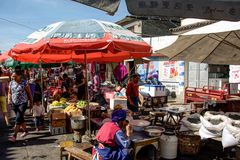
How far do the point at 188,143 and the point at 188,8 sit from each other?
4.55 m

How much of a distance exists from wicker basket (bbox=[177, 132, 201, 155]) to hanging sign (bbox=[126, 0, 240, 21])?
4285mm

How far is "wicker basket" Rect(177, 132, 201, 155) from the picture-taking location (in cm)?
694

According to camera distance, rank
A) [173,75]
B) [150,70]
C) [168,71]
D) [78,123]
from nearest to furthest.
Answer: [78,123] → [173,75] → [168,71] → [150,70]

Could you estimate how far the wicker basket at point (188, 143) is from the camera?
6.94 m

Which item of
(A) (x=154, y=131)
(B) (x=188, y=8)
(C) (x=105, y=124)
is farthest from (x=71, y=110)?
(B) (x=188, y=8)

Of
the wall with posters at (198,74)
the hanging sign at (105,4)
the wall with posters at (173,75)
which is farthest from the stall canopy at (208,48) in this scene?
the wall with posters at (173,75)

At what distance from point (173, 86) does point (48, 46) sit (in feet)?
51.8

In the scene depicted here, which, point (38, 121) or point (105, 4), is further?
point (38, 121)

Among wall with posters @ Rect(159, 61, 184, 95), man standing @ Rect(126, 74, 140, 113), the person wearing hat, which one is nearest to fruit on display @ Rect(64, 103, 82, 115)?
man standing @ Rect(126, 74, 140, 113)

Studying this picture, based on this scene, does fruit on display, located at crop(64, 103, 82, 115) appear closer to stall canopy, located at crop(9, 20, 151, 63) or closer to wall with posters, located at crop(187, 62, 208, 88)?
stall canopy, located at crop(9, 20, 151, 63)

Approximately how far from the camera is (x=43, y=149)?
7793mm

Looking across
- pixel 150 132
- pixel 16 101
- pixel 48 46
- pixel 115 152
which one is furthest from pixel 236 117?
pixel 16 101

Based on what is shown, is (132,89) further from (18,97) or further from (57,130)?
(18,97)

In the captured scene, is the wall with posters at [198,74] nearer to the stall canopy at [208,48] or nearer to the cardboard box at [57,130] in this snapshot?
Result: the stall canopy at [208,48]
